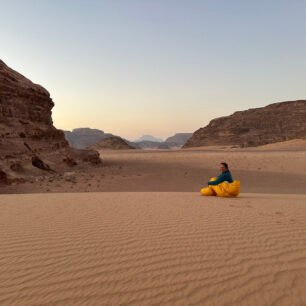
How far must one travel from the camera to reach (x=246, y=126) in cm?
7200

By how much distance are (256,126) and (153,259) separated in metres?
75.9

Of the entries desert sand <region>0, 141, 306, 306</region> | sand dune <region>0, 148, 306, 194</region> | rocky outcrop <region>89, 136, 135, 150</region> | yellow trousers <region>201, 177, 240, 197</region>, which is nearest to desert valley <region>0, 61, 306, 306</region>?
desert sand <region>0, 141, 306, 306</region>

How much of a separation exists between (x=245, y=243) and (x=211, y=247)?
0.46m

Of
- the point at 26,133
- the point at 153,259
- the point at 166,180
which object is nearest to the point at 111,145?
the point at 26,133

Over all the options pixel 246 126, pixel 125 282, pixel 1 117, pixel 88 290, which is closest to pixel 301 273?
pixel 125 282

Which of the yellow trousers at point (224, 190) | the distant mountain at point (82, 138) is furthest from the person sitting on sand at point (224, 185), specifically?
the distant mountain at point (82, 138)

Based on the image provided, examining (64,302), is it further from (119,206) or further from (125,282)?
(119,206)

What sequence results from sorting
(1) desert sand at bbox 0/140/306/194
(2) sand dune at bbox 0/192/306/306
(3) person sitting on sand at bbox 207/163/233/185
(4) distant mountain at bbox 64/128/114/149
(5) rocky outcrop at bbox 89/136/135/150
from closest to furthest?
(2) sand dune at bbox 0/192/306/306 → (3) person sitting on sand at bbox 207/163/233/185 → (1) desert sand at bbox 0/140/306/194 → (5) rocky outcrop at bbox 89/136/135/150 → (4) distant mountain at bbox 64/128/114/149

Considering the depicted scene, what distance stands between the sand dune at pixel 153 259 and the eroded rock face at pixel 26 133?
814 centimetres

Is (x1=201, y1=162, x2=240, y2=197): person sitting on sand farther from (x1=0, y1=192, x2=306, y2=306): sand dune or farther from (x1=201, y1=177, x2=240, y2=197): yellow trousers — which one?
(x1=0, y1=192, x2=306, y2=306): sand dune

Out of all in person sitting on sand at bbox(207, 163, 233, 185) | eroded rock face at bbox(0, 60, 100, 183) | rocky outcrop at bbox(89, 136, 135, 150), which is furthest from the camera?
rocky outcrop at bbox(89, 136, 135, 150)

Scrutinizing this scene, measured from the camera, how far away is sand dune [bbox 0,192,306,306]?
188 cm

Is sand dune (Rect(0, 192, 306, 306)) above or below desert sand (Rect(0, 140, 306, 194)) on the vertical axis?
above

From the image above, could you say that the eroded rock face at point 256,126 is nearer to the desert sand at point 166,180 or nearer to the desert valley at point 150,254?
the desert sand at point 166,180
